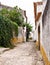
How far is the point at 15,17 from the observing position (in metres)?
33.7

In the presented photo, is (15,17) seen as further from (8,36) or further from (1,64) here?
(1,64)

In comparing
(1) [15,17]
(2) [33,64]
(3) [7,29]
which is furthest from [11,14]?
(2) [33,64]

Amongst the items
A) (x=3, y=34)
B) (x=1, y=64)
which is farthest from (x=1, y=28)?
(x=1, y=64)

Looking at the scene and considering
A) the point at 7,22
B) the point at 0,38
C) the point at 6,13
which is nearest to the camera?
the point at 0,38

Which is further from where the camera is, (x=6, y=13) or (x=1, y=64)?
(x=6, y=13)

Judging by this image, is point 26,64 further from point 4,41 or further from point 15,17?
point 15,17

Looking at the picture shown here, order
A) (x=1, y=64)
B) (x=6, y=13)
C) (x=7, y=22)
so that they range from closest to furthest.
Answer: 1. (x=1, y=64)
2. (x=7, y=22)
3. (x=6, y=13)

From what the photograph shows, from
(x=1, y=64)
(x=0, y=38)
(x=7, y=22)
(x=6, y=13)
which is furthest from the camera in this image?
(x=6, y=13)

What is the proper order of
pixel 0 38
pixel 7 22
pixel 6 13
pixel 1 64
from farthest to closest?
pixel 6 13 → pixel 7 22 → pixel 0 38 → pixel 1 64

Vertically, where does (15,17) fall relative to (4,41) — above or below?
above

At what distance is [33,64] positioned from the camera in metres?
11.5

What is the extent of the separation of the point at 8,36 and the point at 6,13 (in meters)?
10.4

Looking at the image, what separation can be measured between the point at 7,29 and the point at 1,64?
1239 cm

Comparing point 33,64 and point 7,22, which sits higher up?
point 7,22
